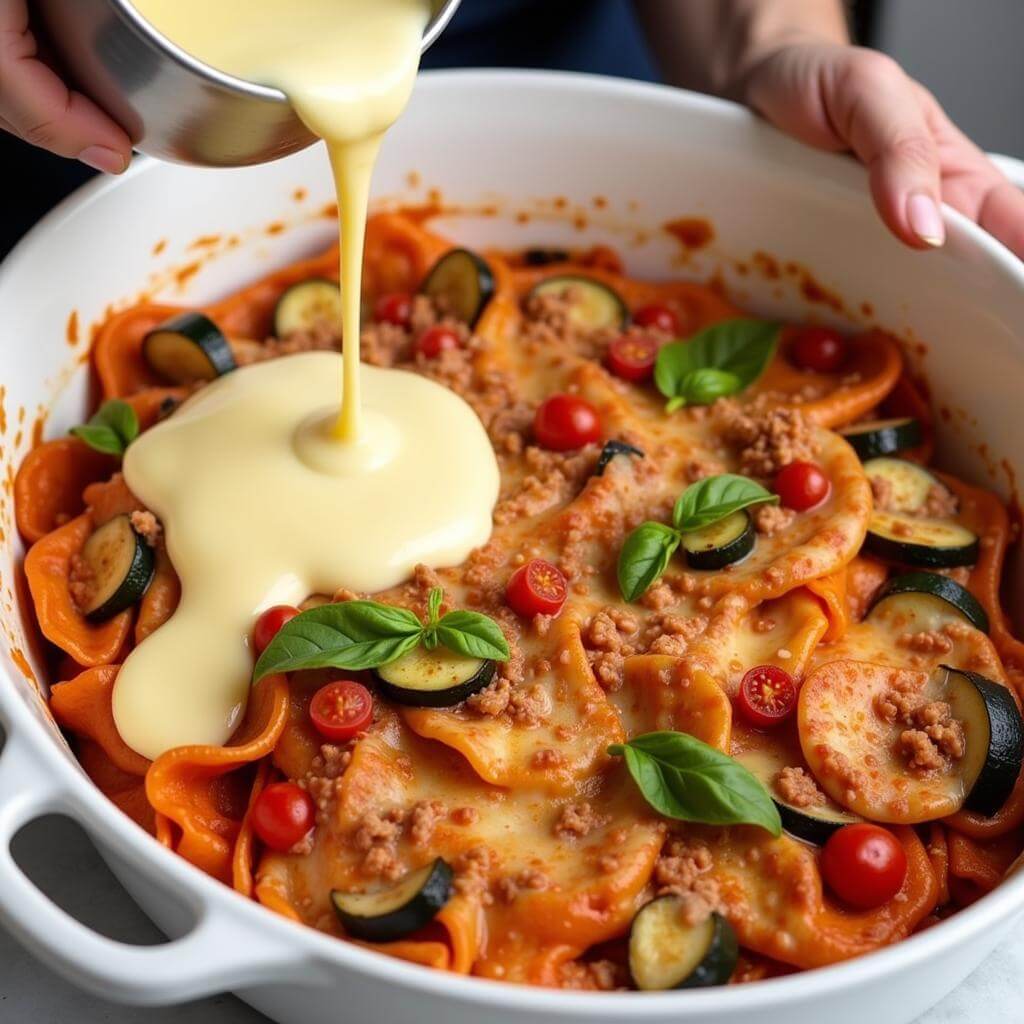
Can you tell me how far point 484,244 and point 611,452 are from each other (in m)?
1.50

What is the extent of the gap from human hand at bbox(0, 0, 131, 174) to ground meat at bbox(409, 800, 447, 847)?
72.5 inches

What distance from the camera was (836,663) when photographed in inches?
140

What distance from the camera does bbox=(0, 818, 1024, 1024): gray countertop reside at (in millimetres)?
3258

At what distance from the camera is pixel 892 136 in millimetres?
4312

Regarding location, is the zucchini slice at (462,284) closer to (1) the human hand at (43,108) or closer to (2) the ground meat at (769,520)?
(2) the ground meat at (769,520)

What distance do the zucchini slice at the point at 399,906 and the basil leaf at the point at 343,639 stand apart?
1.86 feet

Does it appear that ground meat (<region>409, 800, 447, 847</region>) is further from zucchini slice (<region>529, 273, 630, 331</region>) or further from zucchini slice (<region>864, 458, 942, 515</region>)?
zucchini slice (<region>529, 273, 630, 331</region>)

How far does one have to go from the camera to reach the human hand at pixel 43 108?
311cm

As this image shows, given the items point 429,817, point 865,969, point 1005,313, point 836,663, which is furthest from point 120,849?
point 1005,313

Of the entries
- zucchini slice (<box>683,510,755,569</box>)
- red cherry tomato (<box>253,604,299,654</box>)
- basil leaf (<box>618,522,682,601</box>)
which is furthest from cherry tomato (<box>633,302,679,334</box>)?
red cherry tomato (<box>253,604,299,654</box>)

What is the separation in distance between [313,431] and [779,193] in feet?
6.49

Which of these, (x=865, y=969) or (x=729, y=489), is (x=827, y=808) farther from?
(x=729, y=489)

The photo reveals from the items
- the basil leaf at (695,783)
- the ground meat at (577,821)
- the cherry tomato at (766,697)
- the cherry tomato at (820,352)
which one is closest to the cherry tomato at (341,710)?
the ground meat at (577,821)

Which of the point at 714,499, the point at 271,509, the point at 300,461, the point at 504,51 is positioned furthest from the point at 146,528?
the point at 504,51
